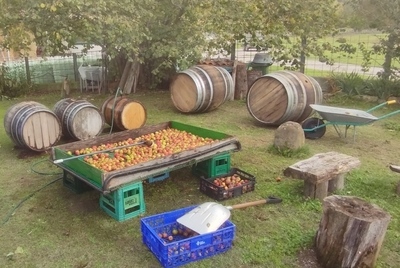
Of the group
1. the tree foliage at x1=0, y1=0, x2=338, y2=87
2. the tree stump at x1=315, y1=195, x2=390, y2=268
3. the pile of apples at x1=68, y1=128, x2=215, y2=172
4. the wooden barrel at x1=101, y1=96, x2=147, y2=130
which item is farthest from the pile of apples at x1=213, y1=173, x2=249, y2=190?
the tree foliage at x1=0, y1=0, x2=338, y2=87

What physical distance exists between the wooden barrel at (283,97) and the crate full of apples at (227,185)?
2.35m

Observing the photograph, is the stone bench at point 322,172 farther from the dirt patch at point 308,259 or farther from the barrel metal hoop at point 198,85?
the barrel metal hoop at point 198,85

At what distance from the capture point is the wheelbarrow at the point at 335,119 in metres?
5.39

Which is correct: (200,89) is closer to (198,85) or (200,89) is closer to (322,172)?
(198,85)

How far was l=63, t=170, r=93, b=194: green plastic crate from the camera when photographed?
13.2 ft

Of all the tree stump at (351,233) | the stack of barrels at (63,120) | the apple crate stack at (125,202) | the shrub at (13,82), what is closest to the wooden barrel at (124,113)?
the stack of barrels at (63,120)

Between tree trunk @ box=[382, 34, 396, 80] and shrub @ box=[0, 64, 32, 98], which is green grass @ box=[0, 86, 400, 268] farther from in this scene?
shrub @ box=[0, 64, 32, 98]

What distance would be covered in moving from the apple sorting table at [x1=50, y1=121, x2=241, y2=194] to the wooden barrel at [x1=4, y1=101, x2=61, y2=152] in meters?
1.13

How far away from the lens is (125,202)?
3.48m

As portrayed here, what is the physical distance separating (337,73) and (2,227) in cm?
832

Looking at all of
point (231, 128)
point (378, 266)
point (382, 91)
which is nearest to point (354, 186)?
point (378, 266)

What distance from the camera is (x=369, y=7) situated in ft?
26.4

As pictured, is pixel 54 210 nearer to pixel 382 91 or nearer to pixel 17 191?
pixel 17 191

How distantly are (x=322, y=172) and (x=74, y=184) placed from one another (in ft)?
8.16
